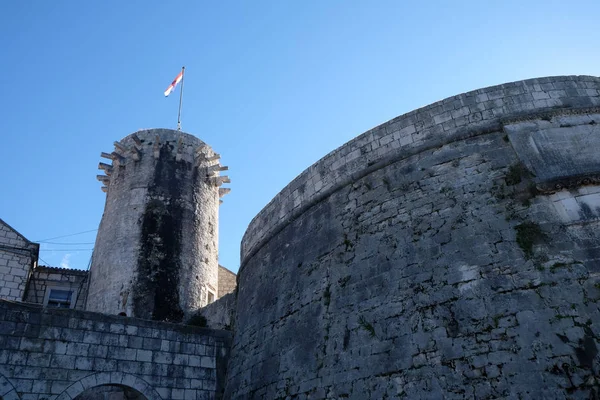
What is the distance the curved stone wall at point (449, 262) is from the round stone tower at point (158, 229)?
15.3 ft

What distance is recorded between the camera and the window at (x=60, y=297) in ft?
45.8

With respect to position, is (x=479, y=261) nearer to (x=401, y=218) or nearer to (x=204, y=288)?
(x=401, y=218)

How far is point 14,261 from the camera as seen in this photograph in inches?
525

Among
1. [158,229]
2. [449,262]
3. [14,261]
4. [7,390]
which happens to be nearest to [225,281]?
[158,229]

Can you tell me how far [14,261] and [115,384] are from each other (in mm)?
7313

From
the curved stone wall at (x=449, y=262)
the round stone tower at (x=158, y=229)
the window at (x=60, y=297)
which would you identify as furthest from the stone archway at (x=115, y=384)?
the window at (x=60, y=297)

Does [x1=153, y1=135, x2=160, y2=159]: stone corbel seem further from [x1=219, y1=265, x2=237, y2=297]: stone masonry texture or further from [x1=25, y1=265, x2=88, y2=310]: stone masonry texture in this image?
[x1=219, y1=265, x2=237, y2=297]: stone masonry texture

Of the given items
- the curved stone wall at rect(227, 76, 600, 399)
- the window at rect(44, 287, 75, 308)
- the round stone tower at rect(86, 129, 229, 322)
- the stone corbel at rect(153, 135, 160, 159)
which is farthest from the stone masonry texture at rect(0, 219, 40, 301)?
the curved stone wall at rect(227, 76, 600, 399)

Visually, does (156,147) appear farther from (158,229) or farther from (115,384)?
(115,384)

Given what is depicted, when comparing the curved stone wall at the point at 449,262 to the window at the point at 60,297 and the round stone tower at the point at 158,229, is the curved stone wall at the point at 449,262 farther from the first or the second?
the window at the point at 60,297

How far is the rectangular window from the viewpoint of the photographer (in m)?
14.0

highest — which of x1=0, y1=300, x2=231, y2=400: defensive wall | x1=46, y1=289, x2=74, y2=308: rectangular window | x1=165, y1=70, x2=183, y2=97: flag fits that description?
x1=165, y1=70, x2=183, y2=97: flag

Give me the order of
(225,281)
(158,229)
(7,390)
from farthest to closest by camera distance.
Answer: (225,281) → (158,229) → (7,390)

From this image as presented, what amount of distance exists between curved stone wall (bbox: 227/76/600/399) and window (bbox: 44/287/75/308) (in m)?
7.85
